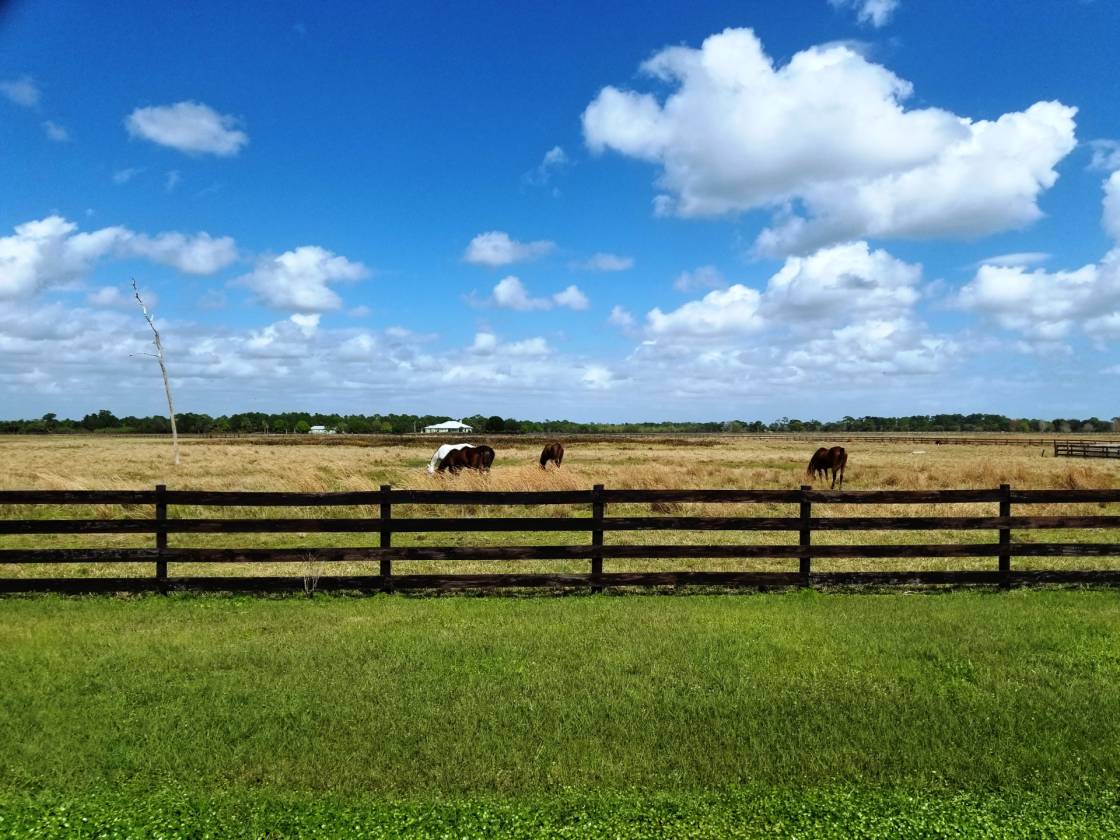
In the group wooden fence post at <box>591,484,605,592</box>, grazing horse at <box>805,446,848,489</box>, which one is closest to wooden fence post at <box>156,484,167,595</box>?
wooden fence post at <box>591,484,605,592</box>

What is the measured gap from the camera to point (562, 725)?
5164mm

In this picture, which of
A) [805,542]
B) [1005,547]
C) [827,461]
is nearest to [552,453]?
[827,461]

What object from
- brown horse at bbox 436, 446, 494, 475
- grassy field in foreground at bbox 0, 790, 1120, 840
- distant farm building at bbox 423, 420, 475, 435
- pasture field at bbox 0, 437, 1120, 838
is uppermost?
distant farm building at bbox 423, 420, 475, 435

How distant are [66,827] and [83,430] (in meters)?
157

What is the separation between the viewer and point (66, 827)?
156 inches

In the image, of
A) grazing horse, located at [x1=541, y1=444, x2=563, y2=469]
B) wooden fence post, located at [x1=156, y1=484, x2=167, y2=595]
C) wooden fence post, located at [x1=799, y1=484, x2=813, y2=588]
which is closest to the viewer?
wooden fence post, located at [x1=156, y1=484, x2=167, y2=595]

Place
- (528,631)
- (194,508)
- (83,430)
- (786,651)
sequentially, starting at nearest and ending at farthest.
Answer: (786,651)
(528,631)
(194,508)
(83,430)

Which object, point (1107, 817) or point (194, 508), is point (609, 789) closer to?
point (1107, 817)

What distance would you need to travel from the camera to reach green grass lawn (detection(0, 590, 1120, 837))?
4152 millimetres

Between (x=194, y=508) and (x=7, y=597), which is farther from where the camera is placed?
(x=194, y=508)

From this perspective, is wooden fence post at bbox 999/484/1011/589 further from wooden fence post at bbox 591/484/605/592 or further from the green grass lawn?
wooden fence post at bbox 591/484/605/592

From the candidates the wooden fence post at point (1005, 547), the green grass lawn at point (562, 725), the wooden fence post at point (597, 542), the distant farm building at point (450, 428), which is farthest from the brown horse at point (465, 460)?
the distant farm building at point (450, 428)

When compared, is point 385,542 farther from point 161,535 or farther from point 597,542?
point 161,535

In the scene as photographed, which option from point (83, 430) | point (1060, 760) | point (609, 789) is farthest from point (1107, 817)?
point (83, 430)
